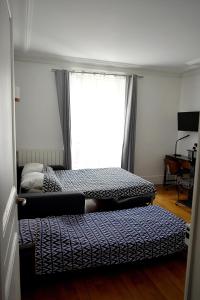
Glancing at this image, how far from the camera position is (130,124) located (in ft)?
15.8

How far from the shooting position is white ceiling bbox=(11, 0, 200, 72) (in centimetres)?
223

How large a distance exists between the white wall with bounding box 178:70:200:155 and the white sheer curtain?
147 cm

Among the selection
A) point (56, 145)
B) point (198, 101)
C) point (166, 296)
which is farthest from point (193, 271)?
point (198, 101)

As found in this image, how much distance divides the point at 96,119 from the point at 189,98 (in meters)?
2.16

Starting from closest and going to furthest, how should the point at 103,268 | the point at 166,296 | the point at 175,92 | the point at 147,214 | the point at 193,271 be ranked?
the point at 193,271 → the point at 166,296 → the point at 103,268 → the point at 147,214 → the point at 175,92

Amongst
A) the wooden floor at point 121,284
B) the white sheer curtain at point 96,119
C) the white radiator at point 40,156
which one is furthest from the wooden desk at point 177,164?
the wooden floor at point 121,284

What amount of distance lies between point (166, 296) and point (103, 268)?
2.06 feet

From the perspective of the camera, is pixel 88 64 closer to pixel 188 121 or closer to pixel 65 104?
pixel 65 104

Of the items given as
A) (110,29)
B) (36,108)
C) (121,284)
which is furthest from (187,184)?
(36,108)

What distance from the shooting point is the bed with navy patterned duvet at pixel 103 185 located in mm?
3205

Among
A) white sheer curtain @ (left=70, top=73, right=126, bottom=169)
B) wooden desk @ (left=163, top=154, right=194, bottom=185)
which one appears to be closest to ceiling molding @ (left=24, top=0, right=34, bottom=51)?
white sheer curtain @ (left=70, top=73, right=126, bottom=169)

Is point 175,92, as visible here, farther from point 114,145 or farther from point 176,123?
point 114,145

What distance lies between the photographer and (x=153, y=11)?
2301 mm

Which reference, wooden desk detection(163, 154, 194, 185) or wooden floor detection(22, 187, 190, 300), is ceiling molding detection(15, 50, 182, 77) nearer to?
wooden desk detection(163, 154, 194, 185)
